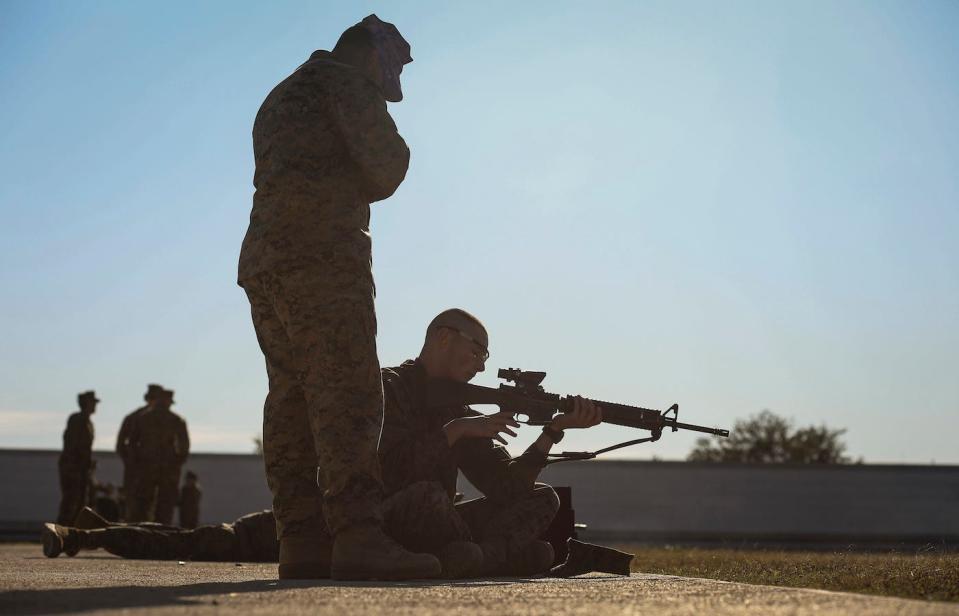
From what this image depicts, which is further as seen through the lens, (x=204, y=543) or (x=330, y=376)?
(x=204, y=543)

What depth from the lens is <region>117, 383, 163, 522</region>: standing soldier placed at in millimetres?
16047

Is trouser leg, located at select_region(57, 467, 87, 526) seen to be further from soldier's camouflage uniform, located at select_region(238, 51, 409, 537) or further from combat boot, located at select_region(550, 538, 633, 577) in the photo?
soldier's camouflage uniform, located at select_region(238, 51, 409, 537)

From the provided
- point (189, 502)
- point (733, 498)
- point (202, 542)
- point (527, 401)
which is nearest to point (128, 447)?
point (189, 502)

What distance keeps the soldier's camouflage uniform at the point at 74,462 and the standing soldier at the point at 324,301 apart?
11.4m

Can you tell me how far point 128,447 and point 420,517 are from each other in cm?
1166

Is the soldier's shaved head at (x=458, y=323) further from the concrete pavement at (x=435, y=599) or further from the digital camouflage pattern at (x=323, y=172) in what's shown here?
the concrete pavement at (x=435, y=599)

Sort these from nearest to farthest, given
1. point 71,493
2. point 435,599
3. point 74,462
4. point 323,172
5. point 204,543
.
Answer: point 435,599 → point 323,172 → point 204,543 → point 74,462 → point 71,493

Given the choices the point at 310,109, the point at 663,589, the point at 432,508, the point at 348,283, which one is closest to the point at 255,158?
the point at 310,109

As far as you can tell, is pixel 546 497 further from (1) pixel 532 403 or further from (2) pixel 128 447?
(2) pixel 128 447

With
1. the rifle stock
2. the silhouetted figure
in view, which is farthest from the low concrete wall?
the rifle stock

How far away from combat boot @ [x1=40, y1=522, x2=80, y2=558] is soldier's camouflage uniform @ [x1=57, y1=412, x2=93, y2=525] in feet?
26.0

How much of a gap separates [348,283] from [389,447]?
3.52 ft

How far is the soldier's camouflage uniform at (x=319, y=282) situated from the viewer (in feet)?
16.6

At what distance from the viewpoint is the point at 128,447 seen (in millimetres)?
16234
